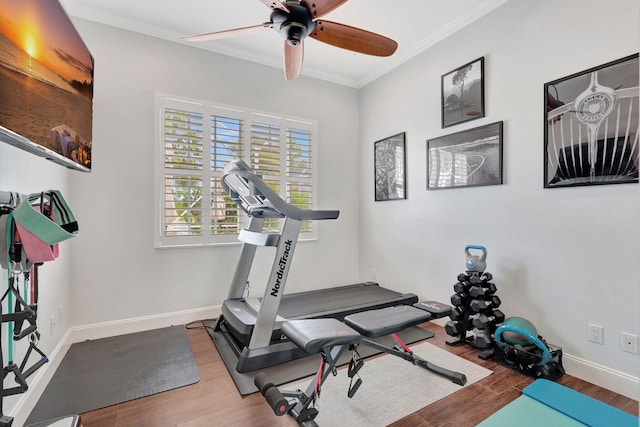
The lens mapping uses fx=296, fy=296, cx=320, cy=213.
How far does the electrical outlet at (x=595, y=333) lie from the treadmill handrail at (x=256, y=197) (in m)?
1.96

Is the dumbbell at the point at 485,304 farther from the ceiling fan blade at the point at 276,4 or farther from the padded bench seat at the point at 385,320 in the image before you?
the ceiling fan blade at the point at 276,4

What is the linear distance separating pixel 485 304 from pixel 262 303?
1812 millimetres

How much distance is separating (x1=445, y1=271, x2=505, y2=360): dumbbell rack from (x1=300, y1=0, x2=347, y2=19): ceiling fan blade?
2.28 metres

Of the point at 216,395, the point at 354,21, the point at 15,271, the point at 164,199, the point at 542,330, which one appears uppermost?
the point at 354,21

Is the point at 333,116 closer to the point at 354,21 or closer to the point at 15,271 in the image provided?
the point at 354,21

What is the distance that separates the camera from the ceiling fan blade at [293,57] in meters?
2.26

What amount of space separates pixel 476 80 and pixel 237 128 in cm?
254

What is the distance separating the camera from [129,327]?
9.52ft

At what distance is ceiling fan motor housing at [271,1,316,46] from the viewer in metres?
1.83

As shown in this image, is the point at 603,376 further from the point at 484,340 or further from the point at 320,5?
the point at 320,5

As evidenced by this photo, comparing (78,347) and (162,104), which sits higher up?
(162,104)

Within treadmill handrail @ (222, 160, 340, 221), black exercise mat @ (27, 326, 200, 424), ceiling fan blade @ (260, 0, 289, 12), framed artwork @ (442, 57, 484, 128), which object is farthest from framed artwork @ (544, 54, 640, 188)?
black exercise mat @ (27, 326, 200, 424)

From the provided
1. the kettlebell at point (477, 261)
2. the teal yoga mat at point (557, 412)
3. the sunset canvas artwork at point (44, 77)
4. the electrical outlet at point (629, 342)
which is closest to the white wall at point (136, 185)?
the sunset canvas artwork at point (44, 77)

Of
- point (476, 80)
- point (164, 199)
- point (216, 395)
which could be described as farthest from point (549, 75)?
point (164, 199)
